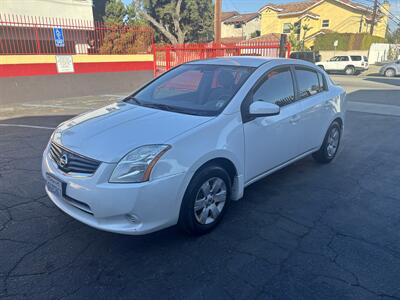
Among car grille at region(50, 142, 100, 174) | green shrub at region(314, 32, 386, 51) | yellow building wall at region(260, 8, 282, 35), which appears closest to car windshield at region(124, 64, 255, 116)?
car grille at region(50, 142, 100, 174)

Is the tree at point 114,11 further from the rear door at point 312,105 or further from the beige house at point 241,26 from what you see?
the beige house at point 241,26

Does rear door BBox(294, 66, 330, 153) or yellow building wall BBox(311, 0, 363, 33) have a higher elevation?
yellow building wall BBox(311, 0, 363, 33)

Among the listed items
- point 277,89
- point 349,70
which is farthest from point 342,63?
point 277,89

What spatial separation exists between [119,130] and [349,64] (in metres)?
28.9

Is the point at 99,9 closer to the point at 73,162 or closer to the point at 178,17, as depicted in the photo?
the point at 178,17

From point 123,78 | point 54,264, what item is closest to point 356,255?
point 54,264

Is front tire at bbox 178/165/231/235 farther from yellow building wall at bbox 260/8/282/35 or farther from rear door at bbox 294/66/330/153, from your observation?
yellow building wall at bbox 260/8/282/35

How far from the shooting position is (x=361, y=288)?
2.38 meters

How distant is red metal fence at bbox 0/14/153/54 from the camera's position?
10.0 m

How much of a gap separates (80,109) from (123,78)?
152 inches

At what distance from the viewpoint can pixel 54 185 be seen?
2748mm

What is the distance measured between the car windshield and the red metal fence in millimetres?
8304

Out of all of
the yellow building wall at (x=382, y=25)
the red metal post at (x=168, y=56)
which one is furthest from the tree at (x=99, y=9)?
the yellow building wall at (x=382, y=25)

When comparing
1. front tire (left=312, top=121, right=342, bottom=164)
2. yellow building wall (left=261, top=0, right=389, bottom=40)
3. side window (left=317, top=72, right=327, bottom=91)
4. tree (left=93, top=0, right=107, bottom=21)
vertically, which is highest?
yellow building wall (left=261, top=0, right=389, bottom=40)
